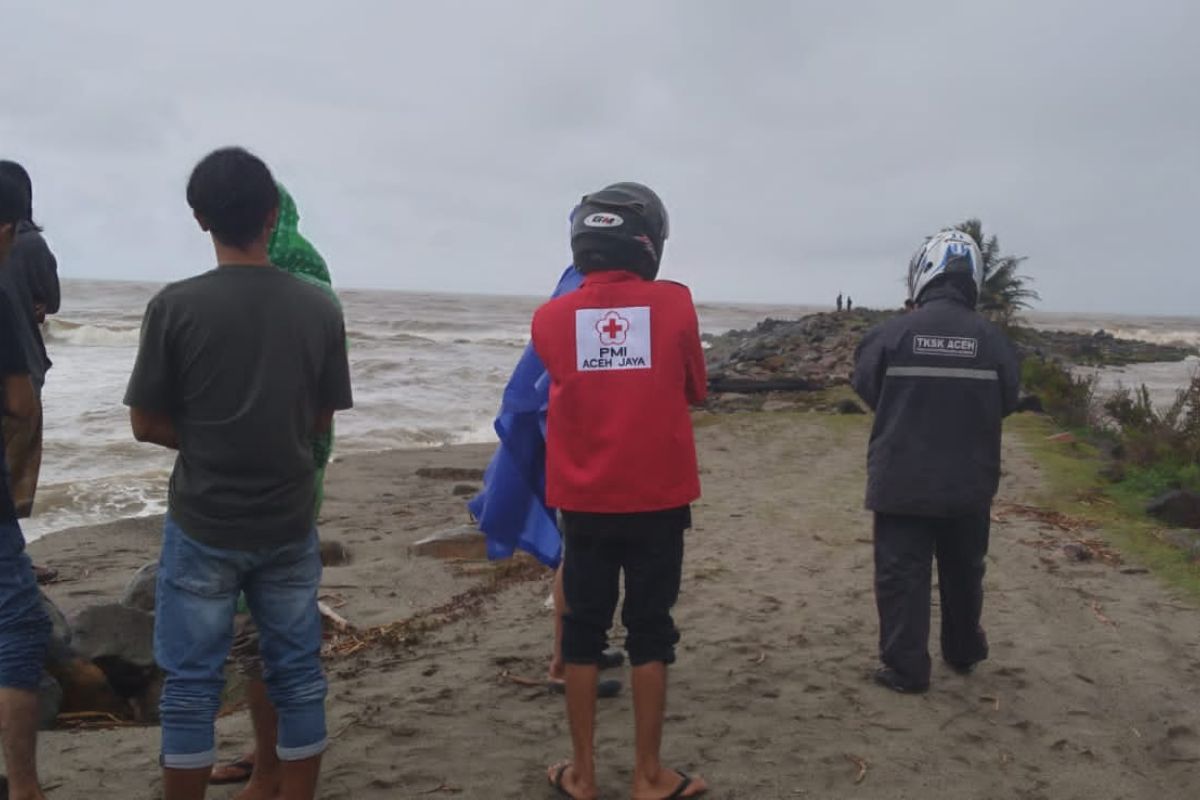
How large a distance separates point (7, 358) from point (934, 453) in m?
3.46

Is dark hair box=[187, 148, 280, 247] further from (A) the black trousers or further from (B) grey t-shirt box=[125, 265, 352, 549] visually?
(A) the black trousers

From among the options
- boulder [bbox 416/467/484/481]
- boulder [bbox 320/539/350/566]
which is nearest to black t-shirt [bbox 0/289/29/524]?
boulder [bbox 320/539/350/566]

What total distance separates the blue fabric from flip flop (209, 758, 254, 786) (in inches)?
51.1

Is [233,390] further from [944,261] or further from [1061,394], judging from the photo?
[1061,394]

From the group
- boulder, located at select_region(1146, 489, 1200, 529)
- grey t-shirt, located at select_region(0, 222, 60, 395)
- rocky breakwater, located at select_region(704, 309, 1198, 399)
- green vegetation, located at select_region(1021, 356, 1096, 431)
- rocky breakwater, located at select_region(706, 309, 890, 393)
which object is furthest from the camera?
rocky breakwater, located at select_region(704, 309, 1198, 399)

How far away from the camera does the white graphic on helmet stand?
136 inches

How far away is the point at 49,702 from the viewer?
4.25 meters

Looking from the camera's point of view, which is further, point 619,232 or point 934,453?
point 934,453

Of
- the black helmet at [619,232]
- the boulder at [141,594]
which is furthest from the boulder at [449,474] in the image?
the black helmet at [619,232]

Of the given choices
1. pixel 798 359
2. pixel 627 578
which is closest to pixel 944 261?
pixel 627 578

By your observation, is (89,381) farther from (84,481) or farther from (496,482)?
(496,482)

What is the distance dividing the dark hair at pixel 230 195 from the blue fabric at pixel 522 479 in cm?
146

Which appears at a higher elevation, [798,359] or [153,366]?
[153,366]

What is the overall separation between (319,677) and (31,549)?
20.2 feet
